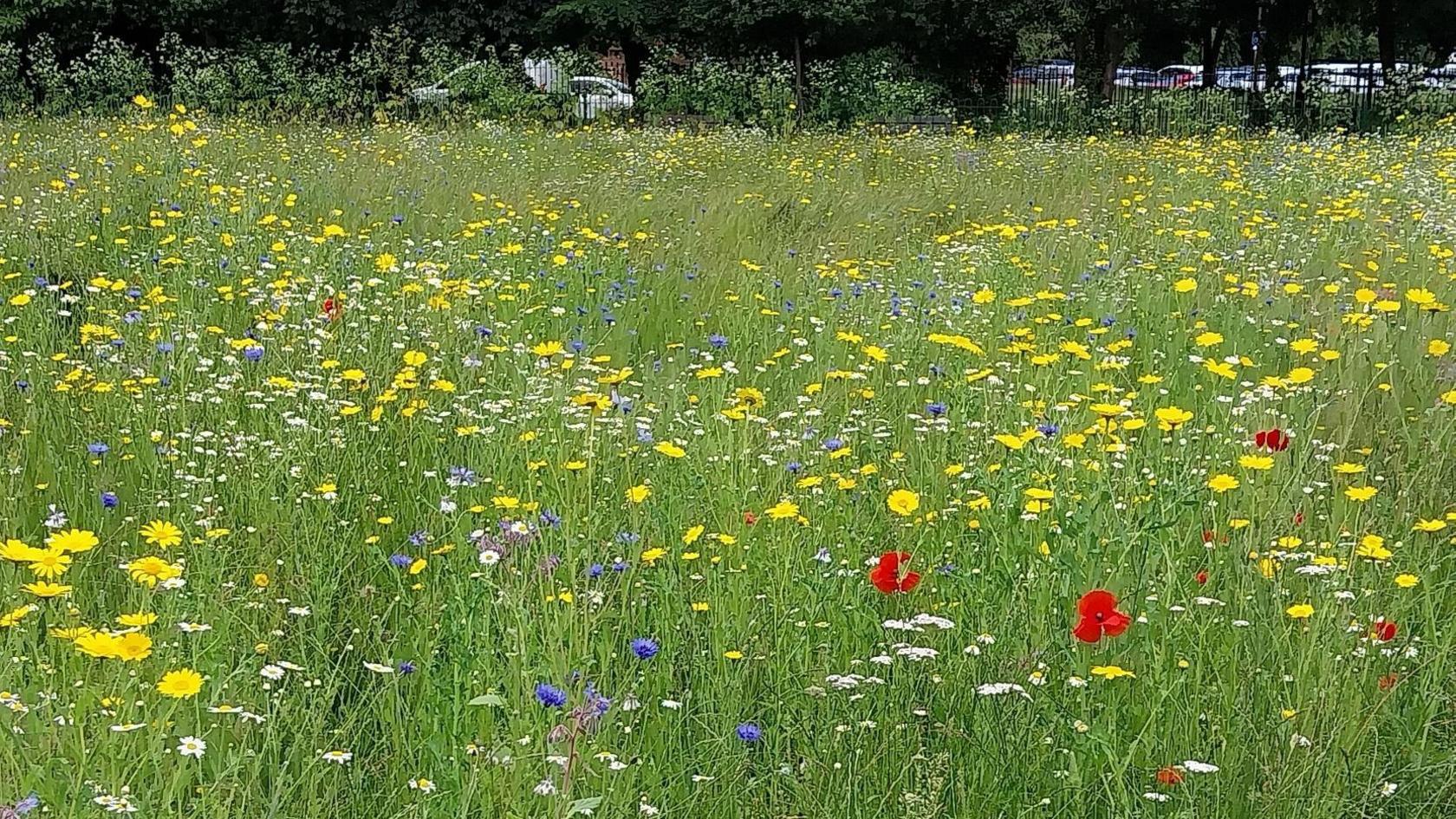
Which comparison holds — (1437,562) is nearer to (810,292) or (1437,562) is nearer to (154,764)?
(154,764)

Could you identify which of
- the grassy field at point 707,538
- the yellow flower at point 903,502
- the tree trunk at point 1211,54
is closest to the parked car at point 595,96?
the tree trunk at point 1211,54

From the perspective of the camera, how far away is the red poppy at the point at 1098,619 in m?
1.84

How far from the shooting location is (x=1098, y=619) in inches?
73.3

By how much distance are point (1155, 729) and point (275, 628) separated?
155 cm

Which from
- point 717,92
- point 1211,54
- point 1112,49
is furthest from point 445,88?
point 1211,54

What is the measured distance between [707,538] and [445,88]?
17843mm

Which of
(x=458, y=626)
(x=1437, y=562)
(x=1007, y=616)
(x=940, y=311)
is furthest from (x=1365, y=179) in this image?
(x=458, y=626)

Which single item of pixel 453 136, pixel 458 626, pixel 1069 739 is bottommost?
pixel 1069 739

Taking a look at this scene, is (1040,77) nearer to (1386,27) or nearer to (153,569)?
(1386,27)

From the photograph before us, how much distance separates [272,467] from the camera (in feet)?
9.36

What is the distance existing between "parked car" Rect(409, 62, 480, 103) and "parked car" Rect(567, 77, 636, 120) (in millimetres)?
1771

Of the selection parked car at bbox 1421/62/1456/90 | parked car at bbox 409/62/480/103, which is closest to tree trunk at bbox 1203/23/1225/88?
parked car at bbox 1421/62/1456/90

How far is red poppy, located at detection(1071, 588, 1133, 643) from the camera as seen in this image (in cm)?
184

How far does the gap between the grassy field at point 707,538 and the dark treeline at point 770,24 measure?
62.3 feet
